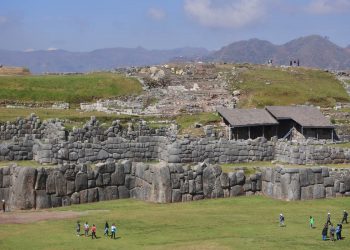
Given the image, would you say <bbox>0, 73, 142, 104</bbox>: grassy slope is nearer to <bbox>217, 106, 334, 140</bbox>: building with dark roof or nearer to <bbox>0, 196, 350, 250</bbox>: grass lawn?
<bbox>217, 106, 334, 140</bbox>: building with dark roof

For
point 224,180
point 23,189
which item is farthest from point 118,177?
point 224,180

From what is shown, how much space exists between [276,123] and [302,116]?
321cm

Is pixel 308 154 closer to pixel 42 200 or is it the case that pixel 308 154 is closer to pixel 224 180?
pixel 224 180

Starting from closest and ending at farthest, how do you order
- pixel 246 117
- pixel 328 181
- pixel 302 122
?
1. pixel 328 181
2. pixel 246 117
3. pixel 302 122

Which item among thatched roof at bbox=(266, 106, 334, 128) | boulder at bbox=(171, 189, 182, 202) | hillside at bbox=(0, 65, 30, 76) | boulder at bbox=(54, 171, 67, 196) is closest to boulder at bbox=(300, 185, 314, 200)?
boulder at bbox=(171, 189, 182, 202)

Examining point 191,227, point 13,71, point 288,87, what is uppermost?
point 13,71

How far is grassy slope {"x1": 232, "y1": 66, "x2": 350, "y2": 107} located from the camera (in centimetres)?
7844

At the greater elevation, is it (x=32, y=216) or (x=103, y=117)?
(x=103, y=117)

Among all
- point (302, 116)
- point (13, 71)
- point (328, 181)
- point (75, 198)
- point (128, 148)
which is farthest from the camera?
point (13, 71)

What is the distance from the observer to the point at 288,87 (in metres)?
84.1

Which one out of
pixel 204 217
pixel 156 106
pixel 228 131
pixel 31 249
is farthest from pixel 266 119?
pixel 31 249

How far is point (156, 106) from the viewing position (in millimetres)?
73625

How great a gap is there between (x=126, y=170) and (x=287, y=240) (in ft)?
37.3

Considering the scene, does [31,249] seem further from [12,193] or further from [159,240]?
[12,193]
